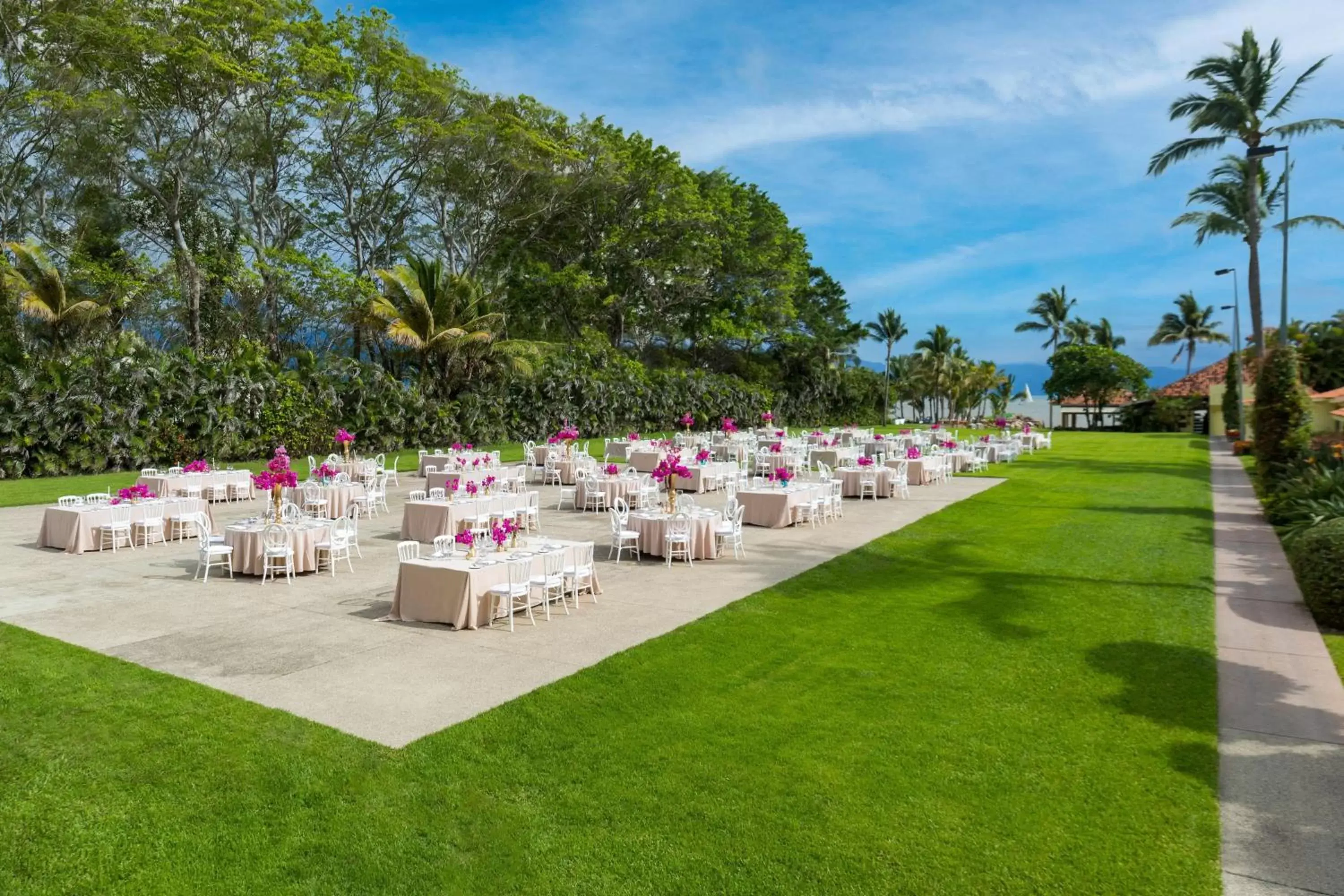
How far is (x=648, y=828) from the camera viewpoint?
5.01 m

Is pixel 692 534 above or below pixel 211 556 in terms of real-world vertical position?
above

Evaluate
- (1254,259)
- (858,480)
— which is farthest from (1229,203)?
(858,480)

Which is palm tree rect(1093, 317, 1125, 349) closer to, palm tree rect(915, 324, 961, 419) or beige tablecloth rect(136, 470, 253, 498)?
palm tree rect(915, 324, 961, 419)

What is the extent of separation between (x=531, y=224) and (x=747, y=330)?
51.0 feet

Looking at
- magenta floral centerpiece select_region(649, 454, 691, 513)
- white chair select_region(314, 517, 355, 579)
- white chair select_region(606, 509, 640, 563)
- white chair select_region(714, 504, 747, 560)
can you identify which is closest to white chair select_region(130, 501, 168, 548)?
white chair select_region(314, 517, 355, 579)

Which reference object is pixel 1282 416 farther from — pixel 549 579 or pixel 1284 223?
pixel 549 579

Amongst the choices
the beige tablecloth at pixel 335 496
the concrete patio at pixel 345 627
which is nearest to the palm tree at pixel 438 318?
the beige tablecloth at pixel 335 496

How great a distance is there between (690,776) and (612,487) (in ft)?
46.1

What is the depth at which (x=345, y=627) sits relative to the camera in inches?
373

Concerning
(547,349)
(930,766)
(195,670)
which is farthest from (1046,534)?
(547,349)

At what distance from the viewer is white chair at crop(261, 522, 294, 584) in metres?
11.8

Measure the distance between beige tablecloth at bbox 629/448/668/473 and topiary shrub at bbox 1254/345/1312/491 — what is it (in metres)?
15.3

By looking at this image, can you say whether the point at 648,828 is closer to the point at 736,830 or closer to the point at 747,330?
the point at 736,830

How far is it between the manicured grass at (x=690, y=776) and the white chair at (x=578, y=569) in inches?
66.4
